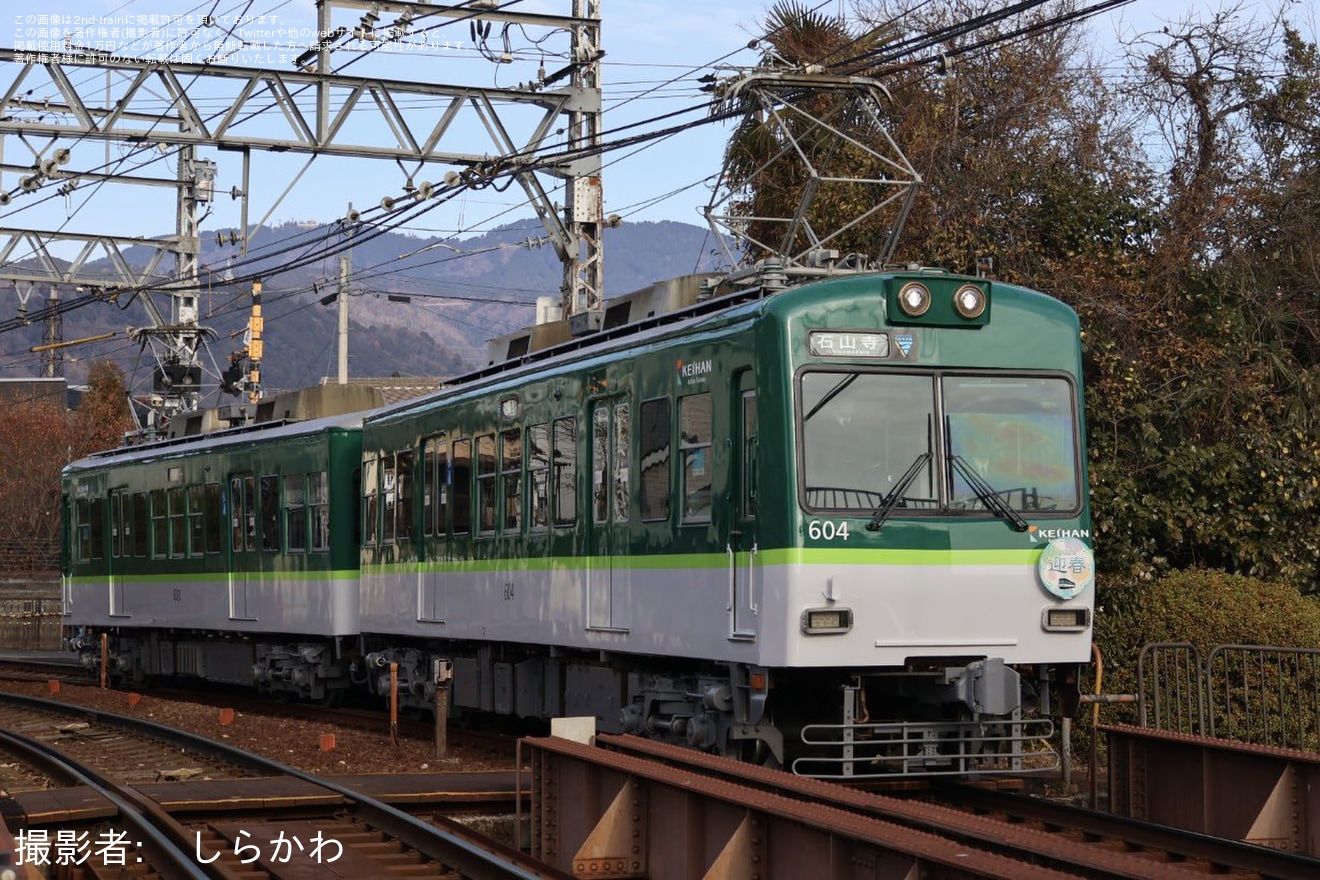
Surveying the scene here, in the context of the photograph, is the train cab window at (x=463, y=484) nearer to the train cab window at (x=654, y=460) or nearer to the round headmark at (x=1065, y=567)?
the train cab window at (x=654, y=460)

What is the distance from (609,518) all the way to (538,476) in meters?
1.61

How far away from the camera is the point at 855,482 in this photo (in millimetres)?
12141

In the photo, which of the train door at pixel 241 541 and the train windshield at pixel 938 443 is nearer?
the train windshield at pixel 938 443

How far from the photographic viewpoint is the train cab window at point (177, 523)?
25812mm

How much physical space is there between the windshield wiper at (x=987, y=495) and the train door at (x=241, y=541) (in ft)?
42.5

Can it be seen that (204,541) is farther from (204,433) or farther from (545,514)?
(545,514)

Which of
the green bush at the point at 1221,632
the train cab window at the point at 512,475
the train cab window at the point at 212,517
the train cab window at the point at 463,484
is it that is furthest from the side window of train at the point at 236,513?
the green bush at the point at 1221,632

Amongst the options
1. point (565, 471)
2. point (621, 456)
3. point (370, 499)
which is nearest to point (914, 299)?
point (621, 456)

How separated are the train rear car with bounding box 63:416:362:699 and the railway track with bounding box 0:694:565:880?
790 centimetres

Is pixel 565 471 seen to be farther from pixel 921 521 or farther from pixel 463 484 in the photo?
pixel 921 521

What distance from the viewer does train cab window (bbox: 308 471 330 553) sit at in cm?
2145

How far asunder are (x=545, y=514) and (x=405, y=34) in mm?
10661

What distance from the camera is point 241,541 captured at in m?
24.0

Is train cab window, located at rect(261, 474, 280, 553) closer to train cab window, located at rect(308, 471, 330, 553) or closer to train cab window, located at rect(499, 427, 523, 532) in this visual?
train cab window, located at rect(308, 471, 330, 553)
